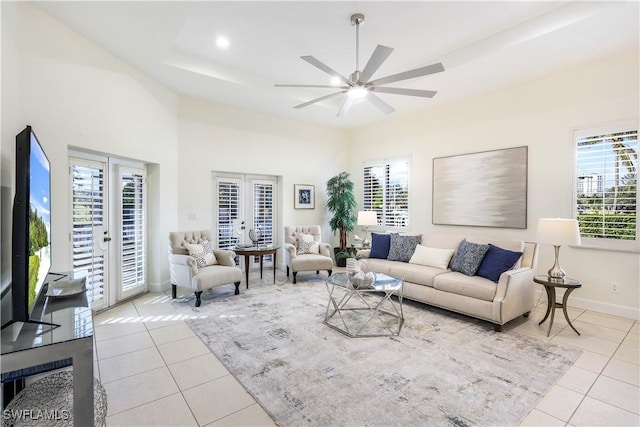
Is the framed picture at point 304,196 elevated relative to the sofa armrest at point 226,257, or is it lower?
elevated

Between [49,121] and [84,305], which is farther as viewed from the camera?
[49,121]

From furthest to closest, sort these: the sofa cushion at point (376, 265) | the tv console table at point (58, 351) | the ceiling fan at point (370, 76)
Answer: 1. the sofa cushion at point (376, 265)
2. the ceiling fan at point (370, 76)
3. the tv console table at point (58, 351)

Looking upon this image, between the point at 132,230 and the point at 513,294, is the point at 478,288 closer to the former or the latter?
the point at 513,294

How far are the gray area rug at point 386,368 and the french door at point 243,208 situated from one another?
7.25 ft

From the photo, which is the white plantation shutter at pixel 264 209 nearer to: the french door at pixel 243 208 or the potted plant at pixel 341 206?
the french door at pixel 243 208

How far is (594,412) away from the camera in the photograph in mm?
2037

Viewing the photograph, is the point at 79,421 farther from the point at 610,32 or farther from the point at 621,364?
the point at 610,32

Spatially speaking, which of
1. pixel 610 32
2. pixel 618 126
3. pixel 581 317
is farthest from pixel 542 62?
pixel 581 317

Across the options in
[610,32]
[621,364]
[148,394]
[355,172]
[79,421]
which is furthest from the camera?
[355,172]

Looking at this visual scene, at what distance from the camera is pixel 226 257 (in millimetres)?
4664

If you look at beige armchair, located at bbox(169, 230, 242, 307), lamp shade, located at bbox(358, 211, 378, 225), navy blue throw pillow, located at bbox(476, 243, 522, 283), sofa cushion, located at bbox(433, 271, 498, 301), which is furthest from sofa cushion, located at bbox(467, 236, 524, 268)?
beige armchair, located at bbox(169, 230, 242, 307)

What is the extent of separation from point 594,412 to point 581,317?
2.22 m

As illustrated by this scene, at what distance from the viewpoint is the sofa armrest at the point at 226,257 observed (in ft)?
15.2

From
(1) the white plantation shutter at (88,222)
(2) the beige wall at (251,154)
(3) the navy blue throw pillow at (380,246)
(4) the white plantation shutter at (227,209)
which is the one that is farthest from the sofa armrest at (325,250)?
(1) the white plantation shutter at (88,222)
